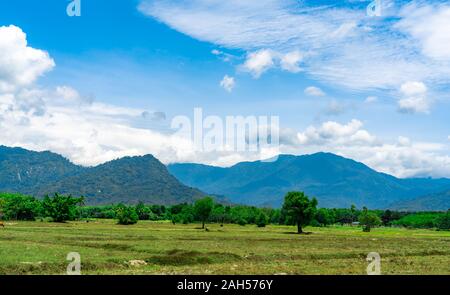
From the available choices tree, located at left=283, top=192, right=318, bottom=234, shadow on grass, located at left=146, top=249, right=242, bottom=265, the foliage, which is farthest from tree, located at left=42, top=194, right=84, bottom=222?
shadow on grass, located at left=146, top=249, right=242, bottom=265

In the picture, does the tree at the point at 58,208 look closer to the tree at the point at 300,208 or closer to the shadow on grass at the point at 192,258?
the tree at the point at 300,208

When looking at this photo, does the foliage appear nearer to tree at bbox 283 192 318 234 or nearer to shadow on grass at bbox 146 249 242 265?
tree at bbox 283 192 318 234

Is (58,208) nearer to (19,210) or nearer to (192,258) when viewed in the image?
(19,210)

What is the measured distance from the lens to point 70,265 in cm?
3875

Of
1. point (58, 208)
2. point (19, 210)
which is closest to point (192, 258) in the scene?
point (58, 208)

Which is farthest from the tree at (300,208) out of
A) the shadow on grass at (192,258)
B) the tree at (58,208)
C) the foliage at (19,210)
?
the foliage at (19,210)

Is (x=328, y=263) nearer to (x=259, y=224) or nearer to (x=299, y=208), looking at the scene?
(x=299, y=208)

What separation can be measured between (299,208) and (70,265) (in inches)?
3430

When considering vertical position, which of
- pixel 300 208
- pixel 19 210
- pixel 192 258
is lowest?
pixel 192 258

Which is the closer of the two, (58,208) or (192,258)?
(192,258)
